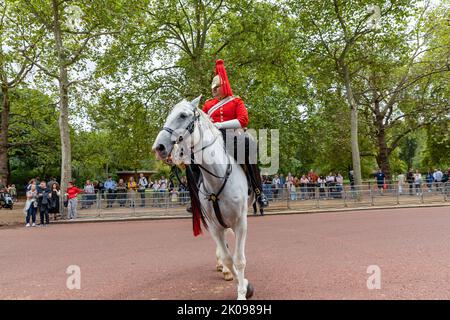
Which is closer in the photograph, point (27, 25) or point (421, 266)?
point (421, 266)

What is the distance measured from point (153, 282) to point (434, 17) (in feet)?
107

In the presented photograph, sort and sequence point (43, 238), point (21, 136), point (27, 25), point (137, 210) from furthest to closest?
point (21, 136) < point (27, 25) < point (137, 210) < point (43, 238)

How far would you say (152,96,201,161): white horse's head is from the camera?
3992mm

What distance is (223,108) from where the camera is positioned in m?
5.67

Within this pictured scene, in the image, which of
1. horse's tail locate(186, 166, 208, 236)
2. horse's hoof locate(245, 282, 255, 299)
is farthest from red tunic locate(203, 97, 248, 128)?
horse's hoof locate(245, 282, 255, 299)

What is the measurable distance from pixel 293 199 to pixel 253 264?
1378cm

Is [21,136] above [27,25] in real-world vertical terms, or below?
below

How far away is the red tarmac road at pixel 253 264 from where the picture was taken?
212 inches

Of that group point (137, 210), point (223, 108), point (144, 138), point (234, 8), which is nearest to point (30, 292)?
point (223, 108)

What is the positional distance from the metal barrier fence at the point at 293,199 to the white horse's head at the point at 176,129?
14.8 meters

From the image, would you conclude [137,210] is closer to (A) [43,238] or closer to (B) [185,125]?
(A) [43,238]

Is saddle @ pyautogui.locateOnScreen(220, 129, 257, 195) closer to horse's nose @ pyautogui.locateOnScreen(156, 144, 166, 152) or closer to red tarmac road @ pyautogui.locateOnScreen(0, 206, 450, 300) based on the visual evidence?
horse's nose @ pyautogui.locateOnScreen(156, 144, 166, 152)

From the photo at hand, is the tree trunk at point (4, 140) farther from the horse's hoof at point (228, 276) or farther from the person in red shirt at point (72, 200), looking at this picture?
the horse's hoof at point (228, 276)

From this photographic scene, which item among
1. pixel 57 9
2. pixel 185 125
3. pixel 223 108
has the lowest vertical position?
pixel 185 125
